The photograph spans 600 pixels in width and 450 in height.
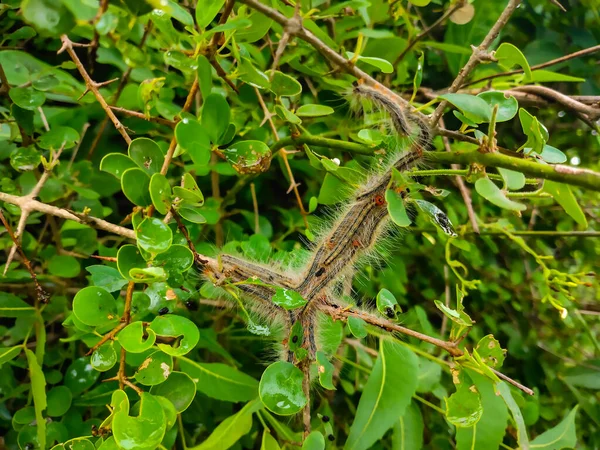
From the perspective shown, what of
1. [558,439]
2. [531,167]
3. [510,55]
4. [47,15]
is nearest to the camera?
[47,15]

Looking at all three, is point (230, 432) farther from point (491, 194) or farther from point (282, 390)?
point (491, 194)

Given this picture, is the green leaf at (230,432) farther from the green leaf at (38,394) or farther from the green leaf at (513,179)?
the green leaf at (513,179)

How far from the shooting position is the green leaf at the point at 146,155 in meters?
0.58

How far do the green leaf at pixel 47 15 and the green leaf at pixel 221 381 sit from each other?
22.9 inches

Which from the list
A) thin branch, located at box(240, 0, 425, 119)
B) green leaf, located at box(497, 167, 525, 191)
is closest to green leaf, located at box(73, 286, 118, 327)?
thin branch, located at box(240, 0, 425, 119)

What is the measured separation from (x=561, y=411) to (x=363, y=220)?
1.15m

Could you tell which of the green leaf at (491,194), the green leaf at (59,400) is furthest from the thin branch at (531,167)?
the green leaf at (59,400)

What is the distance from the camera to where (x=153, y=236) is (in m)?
0.51

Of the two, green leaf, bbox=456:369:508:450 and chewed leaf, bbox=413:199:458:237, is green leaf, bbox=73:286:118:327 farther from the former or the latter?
green leaf, bbox=456:369:508:450

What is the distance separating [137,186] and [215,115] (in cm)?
13

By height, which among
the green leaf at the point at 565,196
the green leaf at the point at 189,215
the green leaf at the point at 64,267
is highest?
the green leaf at the point at 565,196

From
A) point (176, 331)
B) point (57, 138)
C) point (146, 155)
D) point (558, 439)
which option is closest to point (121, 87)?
point (57, 138)

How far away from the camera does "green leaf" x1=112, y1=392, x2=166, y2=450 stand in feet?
1.63

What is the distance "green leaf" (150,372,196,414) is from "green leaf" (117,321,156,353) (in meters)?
0.11
